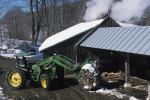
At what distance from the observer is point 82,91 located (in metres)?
18.2

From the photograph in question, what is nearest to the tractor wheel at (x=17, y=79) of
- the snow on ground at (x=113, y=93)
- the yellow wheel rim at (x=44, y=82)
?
the yellow wheel rim at (x=44, y=82)

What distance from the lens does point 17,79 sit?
19.4 m

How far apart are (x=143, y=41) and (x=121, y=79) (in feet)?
15.1

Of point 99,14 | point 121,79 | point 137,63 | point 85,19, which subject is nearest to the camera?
point 121,79

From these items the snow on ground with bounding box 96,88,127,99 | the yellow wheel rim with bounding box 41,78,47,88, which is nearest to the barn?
the yellow wheel rim with bounding box 41,78,47,88

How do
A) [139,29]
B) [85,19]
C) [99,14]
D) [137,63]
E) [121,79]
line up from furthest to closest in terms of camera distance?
1. [85,19]
2. [99,14]
3. [137,63]
4. [121,79]
5. [139,29]

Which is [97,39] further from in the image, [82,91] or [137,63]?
[82,91]

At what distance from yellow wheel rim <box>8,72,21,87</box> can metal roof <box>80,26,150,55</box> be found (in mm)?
4944

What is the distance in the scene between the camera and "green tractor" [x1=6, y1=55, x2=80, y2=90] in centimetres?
1859

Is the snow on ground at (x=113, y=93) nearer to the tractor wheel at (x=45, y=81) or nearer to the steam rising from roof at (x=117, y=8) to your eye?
the tractor wheel at (x=45, y=81)

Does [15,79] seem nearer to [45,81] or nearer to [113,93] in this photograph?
[45,81]

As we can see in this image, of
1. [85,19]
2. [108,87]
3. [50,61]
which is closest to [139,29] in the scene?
[108,87]

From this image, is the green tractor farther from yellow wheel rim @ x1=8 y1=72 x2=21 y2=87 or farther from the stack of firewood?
the stack of firewood

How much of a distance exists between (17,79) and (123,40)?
20.1ft
